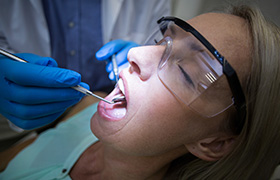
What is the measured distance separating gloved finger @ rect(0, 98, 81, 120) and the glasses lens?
55 cm

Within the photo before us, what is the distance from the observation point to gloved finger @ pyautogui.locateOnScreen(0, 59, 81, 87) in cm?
82

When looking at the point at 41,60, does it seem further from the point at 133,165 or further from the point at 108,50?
the point at 133,165

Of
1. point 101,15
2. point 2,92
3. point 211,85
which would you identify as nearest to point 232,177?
point 211,85

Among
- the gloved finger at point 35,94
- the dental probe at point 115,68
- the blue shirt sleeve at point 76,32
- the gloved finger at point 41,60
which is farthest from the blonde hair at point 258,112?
the blue shirt sleeve at point 76,32

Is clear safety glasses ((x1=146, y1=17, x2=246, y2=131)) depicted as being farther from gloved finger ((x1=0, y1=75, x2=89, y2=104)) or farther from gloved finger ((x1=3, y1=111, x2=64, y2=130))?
gloved finger ((x1=3, y1=111, x2=64, y2=130))

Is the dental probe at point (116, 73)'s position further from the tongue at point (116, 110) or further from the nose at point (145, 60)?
the nose at point (145, 60)

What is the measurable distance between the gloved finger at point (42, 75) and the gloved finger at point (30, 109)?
130 millimetres

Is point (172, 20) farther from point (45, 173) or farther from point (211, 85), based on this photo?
point (45, 173)

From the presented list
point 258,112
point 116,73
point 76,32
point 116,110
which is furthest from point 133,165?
point 76,32

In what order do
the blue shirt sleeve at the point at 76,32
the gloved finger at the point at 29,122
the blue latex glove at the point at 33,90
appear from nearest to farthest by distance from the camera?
1. the blue latex glove at the point at 33,90
2. the gloved finger at the point at 29,122
3. the blue shirt sleeve at the point at 76,32

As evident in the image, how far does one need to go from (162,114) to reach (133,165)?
367mm

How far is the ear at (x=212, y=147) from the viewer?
0.88m

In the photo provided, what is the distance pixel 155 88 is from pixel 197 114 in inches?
8.4

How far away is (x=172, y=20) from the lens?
2.81 feet
